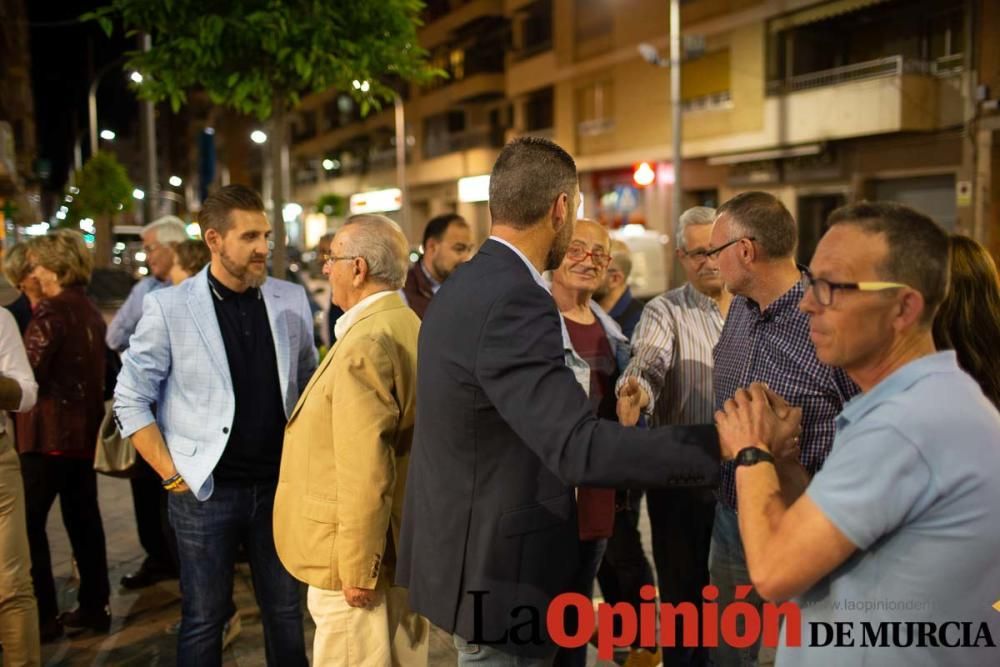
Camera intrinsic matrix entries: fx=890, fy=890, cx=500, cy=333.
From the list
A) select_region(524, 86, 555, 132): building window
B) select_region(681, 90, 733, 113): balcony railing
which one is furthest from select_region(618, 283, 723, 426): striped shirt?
select_region(524, 86, 555, 132): building window

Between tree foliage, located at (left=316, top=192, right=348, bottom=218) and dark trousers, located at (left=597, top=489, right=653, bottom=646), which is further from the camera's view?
tree foliage, located at (left=316, top=192, right=348, bottom=218)

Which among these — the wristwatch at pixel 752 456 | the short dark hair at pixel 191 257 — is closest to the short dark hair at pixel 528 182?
the wristwatch at pixel 752 456

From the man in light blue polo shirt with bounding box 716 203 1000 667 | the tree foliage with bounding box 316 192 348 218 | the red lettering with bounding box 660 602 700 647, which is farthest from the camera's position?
the tree foliage with bounding box 316 192 348 218

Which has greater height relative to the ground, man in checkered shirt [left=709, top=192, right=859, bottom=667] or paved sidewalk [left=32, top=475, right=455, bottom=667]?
man in checkered shirt [left=709, top=192, right=859, bottom=667]

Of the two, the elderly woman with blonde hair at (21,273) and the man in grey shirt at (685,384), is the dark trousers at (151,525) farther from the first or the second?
the man in grey shirt at (685,384)

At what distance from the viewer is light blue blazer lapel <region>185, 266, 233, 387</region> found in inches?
142

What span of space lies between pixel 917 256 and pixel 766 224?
4.29 ft

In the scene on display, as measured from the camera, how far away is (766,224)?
3.05 metres

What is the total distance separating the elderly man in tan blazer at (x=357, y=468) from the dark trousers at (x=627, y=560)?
143cm

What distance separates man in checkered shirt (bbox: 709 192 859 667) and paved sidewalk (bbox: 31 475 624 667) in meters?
1.69

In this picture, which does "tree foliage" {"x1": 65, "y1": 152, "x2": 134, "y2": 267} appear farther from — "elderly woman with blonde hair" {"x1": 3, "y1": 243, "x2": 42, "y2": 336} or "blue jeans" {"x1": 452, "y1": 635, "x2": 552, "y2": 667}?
"blue jeans" {"x1": 452, "y1": 635, "x2": 552, "y2": 667}

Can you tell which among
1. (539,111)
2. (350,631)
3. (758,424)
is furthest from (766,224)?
(539,111)

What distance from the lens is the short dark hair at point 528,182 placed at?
2.42 m

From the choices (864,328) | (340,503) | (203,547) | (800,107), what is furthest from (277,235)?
(800,107)
